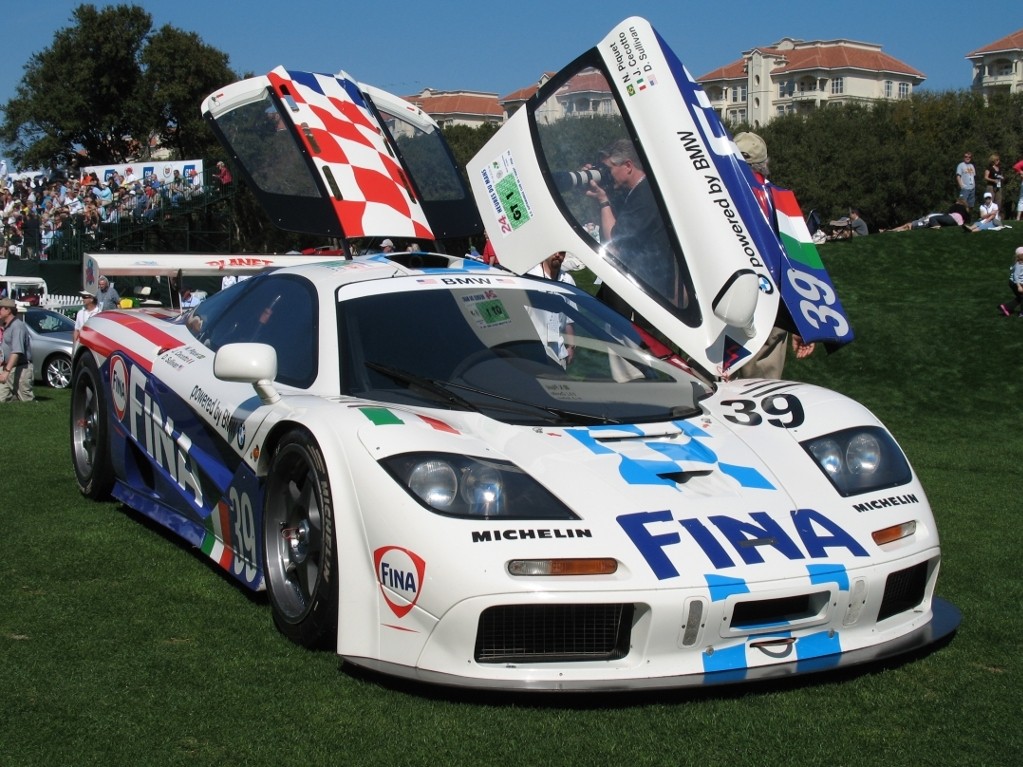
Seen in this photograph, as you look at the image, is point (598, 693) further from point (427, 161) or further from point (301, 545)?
point (427, 161)

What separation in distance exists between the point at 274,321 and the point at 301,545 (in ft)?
4.11

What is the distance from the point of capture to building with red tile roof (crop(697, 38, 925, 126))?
129375 mm

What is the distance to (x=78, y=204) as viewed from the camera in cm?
3691

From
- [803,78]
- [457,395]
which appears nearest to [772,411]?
[457,395]

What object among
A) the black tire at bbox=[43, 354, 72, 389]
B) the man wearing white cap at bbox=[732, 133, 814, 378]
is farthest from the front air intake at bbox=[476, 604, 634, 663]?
the black tire at bbox=[43, 354, 72, 389]

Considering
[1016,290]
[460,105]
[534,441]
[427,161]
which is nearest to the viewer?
[534,441]

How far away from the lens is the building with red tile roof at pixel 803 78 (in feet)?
424

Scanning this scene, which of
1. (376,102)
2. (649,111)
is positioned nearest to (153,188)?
(376,102)

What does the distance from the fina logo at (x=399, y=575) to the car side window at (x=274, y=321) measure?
1.07m

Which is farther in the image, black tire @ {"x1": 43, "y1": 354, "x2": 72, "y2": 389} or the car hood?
black tire @ {"x1": 43, "y1": 354, "x2": 72, "y2": 389}

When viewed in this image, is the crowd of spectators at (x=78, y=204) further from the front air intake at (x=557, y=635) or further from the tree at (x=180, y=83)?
the front air intake at (x=557, y=635)

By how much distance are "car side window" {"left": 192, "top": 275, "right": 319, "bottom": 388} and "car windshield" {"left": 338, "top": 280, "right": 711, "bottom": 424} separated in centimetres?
Result: 19

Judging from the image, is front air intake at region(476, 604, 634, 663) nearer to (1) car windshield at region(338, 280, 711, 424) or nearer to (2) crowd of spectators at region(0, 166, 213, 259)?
(1) car windshield at region(338, 280, 711, 424)

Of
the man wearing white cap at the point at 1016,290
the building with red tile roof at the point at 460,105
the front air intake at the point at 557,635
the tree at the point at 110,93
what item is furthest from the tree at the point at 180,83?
the building with red tile roof at the point at 460,105
